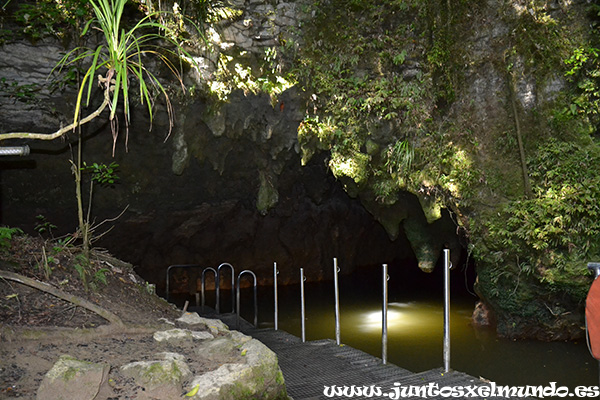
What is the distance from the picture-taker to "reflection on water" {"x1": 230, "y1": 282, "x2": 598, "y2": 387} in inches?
199

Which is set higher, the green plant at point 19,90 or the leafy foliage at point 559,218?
the green plant at point 19,90

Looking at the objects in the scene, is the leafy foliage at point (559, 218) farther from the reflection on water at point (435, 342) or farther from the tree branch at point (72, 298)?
the tree branch at point (72, 298)

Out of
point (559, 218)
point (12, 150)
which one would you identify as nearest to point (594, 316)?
point (12, 150)

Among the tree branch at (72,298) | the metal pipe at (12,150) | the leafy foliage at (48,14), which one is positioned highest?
the leafy foliage at (48,14)

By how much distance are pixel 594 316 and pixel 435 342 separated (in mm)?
4350

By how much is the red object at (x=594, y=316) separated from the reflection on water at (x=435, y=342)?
301 cm

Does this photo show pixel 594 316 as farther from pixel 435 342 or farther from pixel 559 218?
pixel 435 342

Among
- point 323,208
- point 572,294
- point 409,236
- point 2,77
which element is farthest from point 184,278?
point 572,294

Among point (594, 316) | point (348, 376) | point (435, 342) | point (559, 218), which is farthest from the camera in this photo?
point (435, 342)

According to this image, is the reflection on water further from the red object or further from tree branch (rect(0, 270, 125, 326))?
tree branch (rect(0, 270, 125, 326))

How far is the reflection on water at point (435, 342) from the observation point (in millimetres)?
5059

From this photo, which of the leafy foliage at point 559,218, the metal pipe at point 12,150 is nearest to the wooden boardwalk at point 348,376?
the metal pipe at point 12,150

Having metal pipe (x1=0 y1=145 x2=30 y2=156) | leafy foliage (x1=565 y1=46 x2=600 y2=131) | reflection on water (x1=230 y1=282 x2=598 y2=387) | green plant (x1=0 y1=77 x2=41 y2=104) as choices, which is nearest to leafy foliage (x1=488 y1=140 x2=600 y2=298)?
leafy foliage (x1=565 y1=46 x2=600 y2=131)

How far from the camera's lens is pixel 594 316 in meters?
2.12
